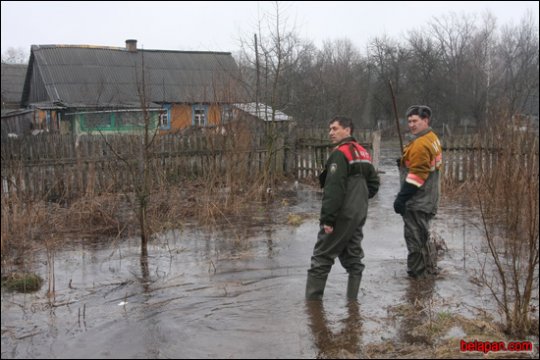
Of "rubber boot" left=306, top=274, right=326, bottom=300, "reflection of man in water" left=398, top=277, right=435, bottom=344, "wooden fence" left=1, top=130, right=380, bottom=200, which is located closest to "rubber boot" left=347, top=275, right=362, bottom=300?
"rubber boot" left=306, top=274, right=326, bottom=300

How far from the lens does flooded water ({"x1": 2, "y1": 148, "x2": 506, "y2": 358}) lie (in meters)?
4.40

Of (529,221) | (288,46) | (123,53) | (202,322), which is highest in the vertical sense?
(123,53)

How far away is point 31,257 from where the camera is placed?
6.81m

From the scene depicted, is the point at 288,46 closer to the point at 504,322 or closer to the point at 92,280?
the point at 92,280

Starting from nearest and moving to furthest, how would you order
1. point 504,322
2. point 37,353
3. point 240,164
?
point 37,353 < point 504,322 < point 240,164

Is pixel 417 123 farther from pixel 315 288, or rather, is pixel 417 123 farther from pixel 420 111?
pixel 315 288

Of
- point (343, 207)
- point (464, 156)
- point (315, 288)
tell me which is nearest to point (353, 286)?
point (315, 288)

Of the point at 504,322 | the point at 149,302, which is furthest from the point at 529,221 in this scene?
the point at 149,302

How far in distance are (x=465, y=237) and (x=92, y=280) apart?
549 centimetres

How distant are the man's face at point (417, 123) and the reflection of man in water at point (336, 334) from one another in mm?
2078

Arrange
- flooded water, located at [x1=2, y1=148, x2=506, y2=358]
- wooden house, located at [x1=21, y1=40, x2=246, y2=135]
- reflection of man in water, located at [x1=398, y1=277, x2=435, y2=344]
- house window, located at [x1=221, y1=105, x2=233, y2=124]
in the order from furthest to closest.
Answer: wooden house, located at [x1=21, y1=40, x2=246, y2=135] < house window, located at [x1=221, y1=105, x2=233, y2=124] < reflection of man in water, located at [x1=398, y1=277, x2=435, y2=344] < flooded water, located at [x1=2, y1=148, x2=506, y2=358]

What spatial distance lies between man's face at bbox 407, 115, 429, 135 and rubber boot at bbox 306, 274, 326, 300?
2.03m

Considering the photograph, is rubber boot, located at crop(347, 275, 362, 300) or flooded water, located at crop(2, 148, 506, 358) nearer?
flooded water, located at crop(2, 148, 506, 358)

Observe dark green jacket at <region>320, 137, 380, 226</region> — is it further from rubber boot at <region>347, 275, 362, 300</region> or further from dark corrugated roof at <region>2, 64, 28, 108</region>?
dark corrugated roof at <region>2, 64, 28, 108</region>
